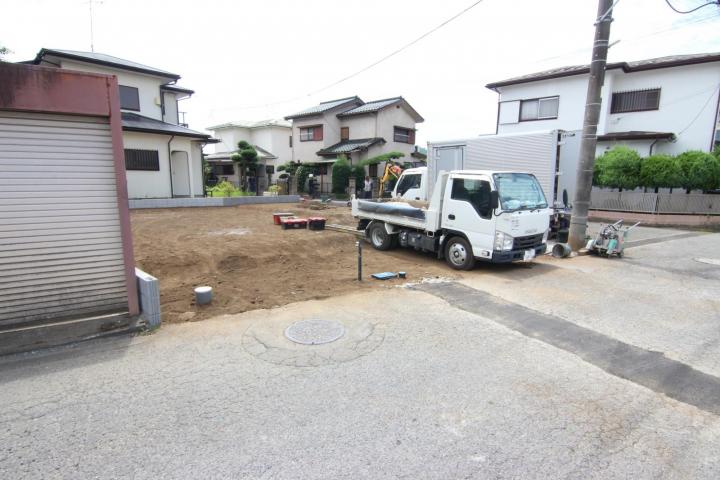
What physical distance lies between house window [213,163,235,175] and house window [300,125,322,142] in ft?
25.2

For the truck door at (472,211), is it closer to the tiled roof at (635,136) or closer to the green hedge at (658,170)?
the green hedge at (658,170)

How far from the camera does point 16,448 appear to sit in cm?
282

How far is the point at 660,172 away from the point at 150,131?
893 inches

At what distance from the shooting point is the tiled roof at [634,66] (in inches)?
720

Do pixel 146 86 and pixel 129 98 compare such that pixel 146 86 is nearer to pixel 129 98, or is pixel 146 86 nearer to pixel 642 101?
pixel 129 98

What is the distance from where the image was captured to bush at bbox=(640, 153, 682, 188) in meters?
16.1

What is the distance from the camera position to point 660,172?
16.4m

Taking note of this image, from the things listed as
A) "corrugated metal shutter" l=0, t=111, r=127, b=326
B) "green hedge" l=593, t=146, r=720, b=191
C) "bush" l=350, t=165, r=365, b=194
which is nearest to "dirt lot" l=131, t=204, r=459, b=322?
"corrugated metal shutter" l=0, t=111, r=127, b=326

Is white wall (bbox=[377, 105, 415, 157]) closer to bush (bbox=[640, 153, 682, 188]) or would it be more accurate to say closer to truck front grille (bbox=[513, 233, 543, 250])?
bush (bbox=[640, 153, 682, 188])

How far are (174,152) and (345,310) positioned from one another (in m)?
19.4

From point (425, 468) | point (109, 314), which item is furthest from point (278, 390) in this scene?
point (109, 314)

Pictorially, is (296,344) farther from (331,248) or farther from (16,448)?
(331,248)

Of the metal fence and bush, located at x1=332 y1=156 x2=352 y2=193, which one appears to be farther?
bush, located at x1=332 y1=156 x2=352 y2=193

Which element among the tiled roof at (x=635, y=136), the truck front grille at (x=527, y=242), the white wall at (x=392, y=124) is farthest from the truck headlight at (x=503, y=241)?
the white wall at (x=392, y=124)
